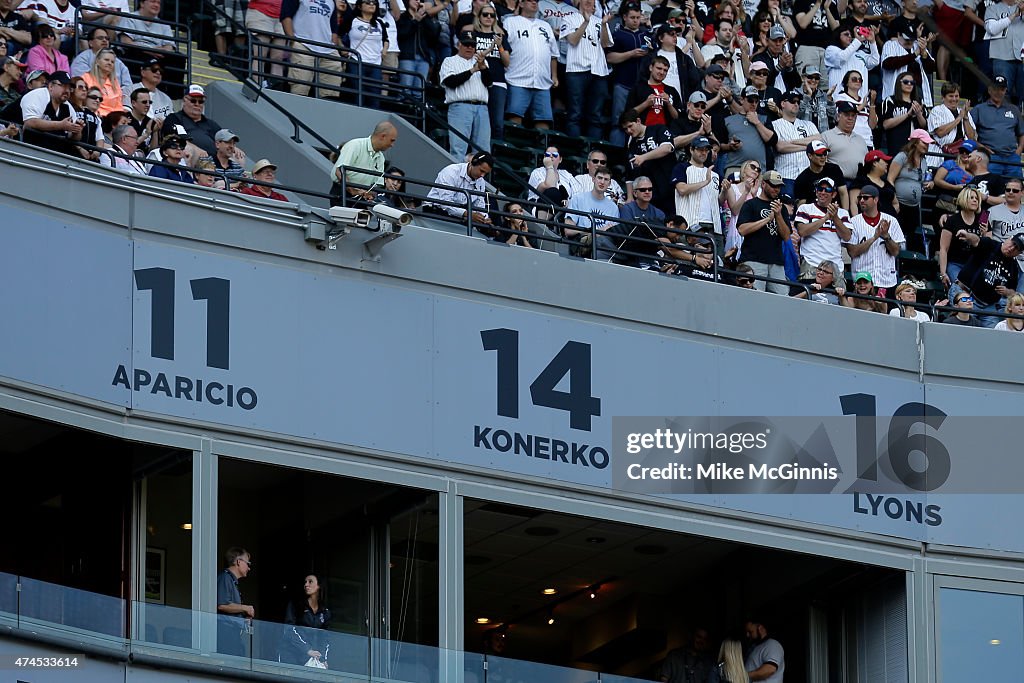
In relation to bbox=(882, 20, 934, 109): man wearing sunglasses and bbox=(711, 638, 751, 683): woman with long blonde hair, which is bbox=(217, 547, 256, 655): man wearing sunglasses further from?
bbox=(882, 20, 934, 109): man wearing sunglasses

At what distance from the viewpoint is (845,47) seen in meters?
29.5

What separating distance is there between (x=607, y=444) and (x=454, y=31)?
6254 millimetres

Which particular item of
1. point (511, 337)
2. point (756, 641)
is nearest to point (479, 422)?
point (511, 337)

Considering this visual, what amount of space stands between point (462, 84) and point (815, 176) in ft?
12.6

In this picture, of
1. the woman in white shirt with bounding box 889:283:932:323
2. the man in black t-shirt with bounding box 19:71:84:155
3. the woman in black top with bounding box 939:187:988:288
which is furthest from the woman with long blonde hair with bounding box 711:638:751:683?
the man in black t-shirt with bounding box 19:71:84:155

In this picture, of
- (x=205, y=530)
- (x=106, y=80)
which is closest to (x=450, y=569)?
(x=205, y=530)

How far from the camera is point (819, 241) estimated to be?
25.0 meters

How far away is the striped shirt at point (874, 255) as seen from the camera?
25359 millimetres

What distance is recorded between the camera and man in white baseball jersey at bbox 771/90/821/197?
26.8m

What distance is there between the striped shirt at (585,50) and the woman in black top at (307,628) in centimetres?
759

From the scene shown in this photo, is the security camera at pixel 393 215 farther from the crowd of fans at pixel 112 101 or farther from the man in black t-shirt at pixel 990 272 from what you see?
the man in black t-shirt at pixel 990 272

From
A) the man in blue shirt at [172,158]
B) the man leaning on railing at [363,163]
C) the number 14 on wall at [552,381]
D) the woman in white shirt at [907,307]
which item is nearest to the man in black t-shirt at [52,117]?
the man in blue shirt at [172,158]

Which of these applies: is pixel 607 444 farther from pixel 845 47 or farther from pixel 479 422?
pixel 845 47

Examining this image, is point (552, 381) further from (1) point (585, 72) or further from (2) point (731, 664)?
(1) point (585, 72)
